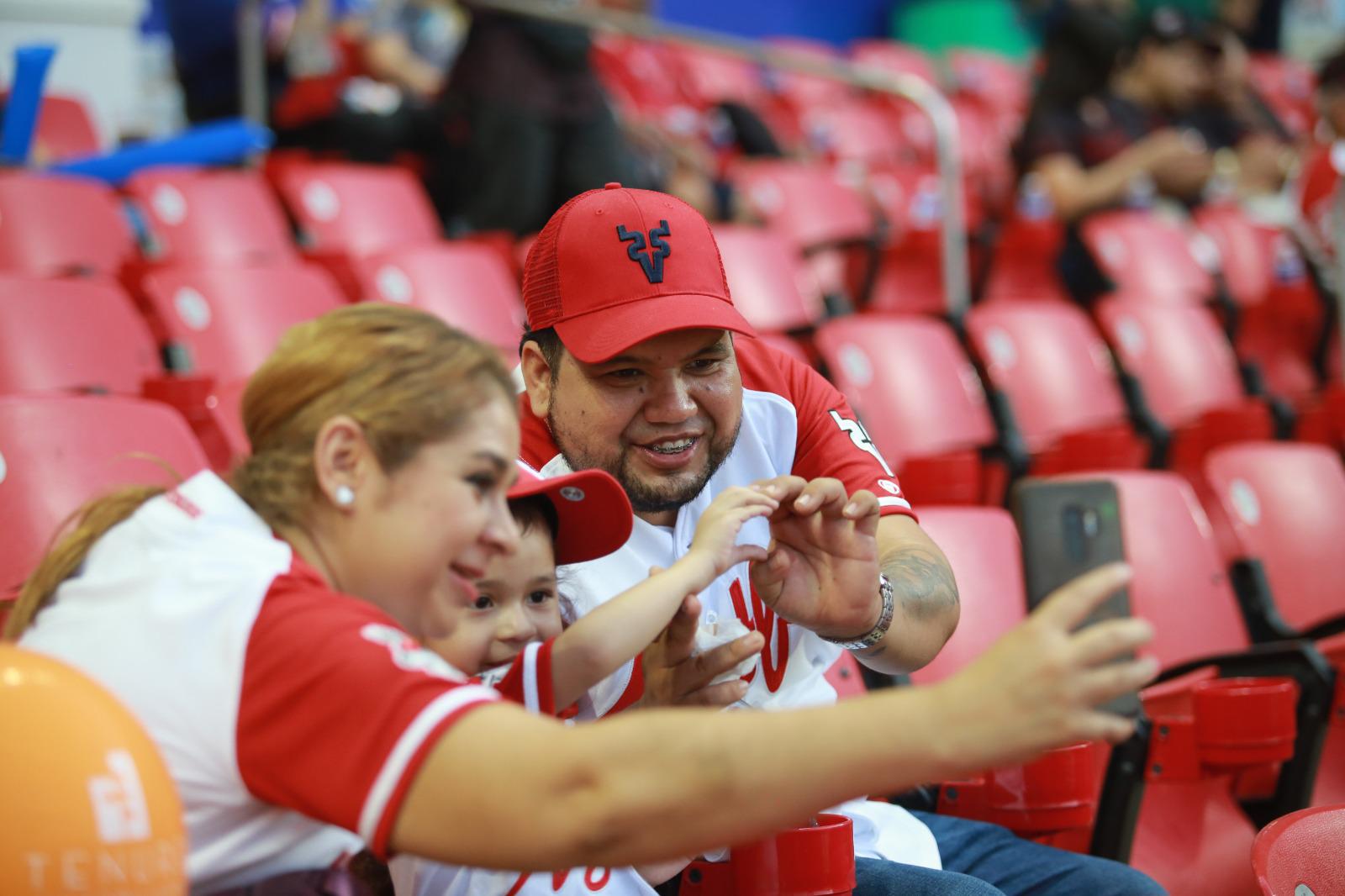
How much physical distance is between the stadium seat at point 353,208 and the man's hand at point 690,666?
3.46 m

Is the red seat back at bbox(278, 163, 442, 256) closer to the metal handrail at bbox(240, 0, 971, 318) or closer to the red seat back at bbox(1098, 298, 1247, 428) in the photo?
the metal handrail at bbox(240, 0, 971, 318)

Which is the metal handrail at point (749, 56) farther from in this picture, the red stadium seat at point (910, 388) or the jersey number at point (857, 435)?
the jersey number at point (857, 435)

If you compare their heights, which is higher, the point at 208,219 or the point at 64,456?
the point at 64,456

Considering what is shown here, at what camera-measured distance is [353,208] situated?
4.90 meters

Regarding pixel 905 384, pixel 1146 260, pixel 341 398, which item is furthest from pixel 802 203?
pixel 341 398

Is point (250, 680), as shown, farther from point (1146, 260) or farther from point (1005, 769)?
point (1146, 260)

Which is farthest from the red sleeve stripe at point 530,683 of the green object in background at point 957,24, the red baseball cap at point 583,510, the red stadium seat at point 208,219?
the green object in background at point 957,24

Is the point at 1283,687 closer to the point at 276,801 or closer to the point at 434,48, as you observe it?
the point at 276,801

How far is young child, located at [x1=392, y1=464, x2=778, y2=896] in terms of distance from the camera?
1367 mm

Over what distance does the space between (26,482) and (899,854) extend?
1.32 m

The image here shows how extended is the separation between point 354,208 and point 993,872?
3.74 m

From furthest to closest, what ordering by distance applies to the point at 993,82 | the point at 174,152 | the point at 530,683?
the point at 993,82 → the point at 174,152 → the point at 530,683

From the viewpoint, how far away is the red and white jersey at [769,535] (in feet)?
5.70

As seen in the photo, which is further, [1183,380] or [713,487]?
[1183,380]
